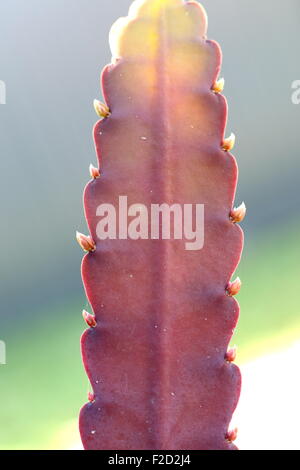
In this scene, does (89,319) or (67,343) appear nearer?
(89,319)

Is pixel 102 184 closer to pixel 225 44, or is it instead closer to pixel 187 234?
pixel 187 234

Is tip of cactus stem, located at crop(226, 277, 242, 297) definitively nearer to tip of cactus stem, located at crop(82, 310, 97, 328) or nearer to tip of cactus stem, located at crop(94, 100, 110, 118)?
tip of cactus stem, located at crop(82, 310, 97, 328)

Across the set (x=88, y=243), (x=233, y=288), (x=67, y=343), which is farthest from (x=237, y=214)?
(x=67, y=343)

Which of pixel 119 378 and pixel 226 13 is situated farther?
pixel 226 13

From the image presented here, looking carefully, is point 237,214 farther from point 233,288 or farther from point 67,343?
point 67,343

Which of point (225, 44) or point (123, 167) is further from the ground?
point (225, 44)

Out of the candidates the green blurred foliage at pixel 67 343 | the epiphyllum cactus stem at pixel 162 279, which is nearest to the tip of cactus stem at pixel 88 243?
the epiphyllum cactus stem at pixel 162 279

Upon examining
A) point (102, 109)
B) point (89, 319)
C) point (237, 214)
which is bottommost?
point (89, 319)

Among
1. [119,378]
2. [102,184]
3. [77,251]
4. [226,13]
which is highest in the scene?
[226,13]

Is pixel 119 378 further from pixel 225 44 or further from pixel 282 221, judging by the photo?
pixel 225 44

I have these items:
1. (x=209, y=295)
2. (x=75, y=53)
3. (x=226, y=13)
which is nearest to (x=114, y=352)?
(x=209, y=295)
